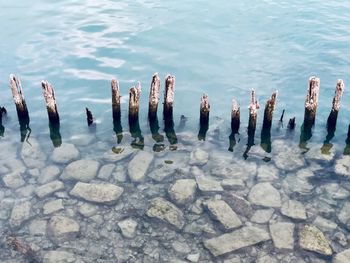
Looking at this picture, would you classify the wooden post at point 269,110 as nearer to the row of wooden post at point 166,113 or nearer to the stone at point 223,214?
the row of wooden post at point 166,113

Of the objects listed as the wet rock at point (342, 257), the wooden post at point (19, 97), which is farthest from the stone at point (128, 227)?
the wooden post at point (19, 97)

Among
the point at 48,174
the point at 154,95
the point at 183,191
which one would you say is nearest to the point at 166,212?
the point at 183,191

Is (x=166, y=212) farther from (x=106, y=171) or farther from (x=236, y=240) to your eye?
(x=106, y=171)

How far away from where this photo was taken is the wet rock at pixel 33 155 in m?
15.0

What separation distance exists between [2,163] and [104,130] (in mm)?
4191

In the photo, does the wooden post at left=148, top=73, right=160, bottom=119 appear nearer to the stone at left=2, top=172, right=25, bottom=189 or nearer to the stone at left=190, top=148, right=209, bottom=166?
the stone at left=190, top=148, right=209, bottom=166

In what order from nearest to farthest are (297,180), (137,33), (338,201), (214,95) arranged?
(338,201) < (297,180) < (214,95) < (137,33)

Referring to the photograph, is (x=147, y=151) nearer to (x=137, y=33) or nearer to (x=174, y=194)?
(x=174, y=194)

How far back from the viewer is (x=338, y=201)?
13.3 meters

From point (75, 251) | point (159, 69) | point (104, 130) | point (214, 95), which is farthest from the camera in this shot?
point (159, 69)

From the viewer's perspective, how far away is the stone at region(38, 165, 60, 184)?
560 inches

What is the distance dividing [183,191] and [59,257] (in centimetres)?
446

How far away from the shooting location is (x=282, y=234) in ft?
39.2

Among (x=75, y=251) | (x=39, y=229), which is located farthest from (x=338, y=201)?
(x=39, y=229)
